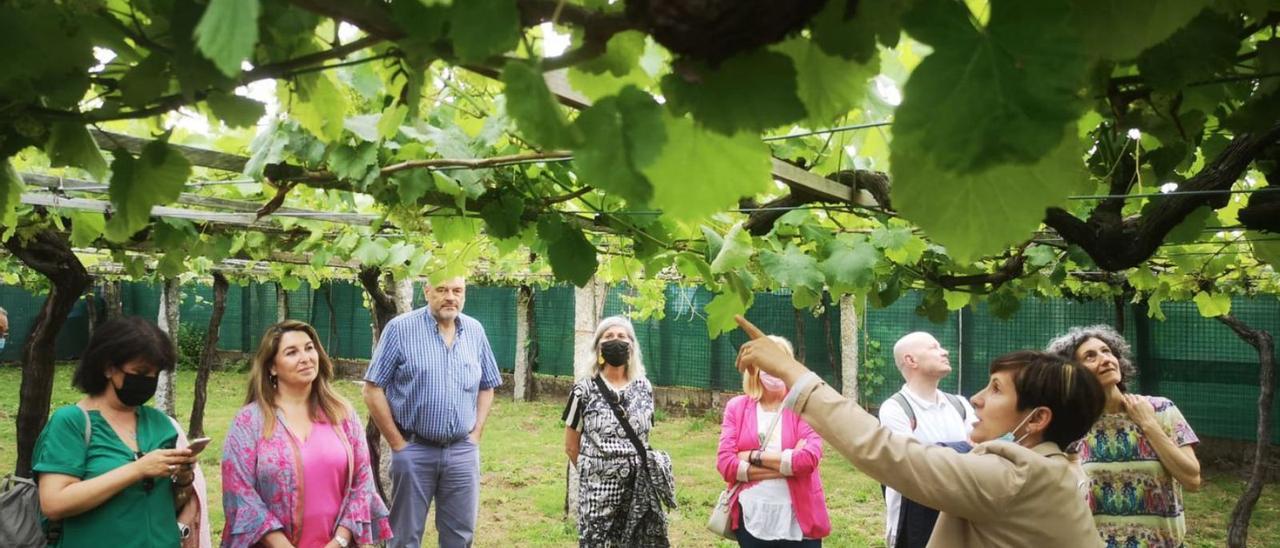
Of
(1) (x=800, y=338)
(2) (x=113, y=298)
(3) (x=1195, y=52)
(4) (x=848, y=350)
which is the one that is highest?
(2) (x=113, y=298)

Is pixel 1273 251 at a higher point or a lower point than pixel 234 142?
lower

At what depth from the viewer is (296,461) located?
355cm

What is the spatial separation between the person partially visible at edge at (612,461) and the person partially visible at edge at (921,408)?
4.23 ft

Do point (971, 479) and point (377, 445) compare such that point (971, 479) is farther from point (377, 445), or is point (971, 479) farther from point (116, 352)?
point (377, 445)

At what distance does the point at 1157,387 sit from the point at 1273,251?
845 centimetres

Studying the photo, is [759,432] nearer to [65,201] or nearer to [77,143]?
[65,201]

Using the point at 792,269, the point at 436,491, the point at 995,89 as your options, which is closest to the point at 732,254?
the point at 792,269

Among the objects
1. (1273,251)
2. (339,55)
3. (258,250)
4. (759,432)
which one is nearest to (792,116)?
(339,55)

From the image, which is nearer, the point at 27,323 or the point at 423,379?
the point at 423,379

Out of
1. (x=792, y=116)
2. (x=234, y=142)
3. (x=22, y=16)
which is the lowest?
(x=792, y=116)

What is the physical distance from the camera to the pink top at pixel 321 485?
3561mm

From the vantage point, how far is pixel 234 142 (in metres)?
2.65

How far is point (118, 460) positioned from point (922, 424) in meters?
3.25

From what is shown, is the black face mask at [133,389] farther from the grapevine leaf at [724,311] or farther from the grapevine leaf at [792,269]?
the grapevine leaf at [792,269]
